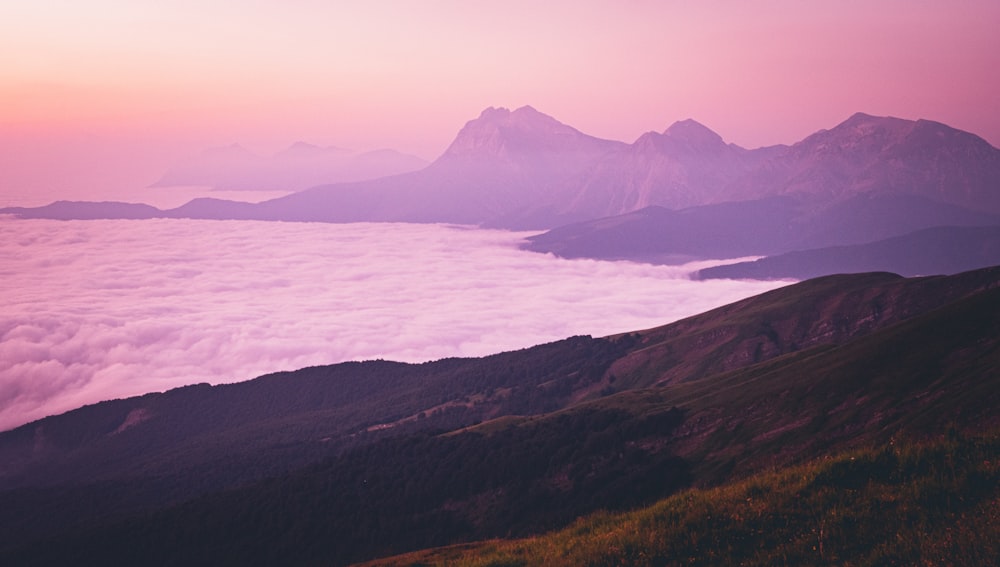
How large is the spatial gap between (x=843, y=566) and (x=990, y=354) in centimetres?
9493

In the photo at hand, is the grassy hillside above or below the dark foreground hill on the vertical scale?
above

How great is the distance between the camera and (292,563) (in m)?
122

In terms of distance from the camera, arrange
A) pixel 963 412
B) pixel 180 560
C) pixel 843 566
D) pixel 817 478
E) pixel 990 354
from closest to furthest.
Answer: pixel 843 566
pixel 817 478
pixel 963 412
pixel 990 354
pixel 180 560

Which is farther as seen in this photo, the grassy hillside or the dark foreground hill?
the dark foreground hill

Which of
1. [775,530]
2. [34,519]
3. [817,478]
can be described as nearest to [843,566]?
[775,530]

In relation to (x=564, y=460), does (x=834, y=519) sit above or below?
above

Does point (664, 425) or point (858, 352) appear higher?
point (858, 352)

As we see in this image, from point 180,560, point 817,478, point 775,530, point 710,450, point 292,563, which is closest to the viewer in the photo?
point 775,530

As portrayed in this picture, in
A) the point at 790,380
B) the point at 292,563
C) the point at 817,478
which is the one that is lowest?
the point at 292,563

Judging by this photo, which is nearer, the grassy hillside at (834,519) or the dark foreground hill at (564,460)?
the grassy hillside at (834,519)

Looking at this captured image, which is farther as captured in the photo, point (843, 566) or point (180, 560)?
point (180, 560)

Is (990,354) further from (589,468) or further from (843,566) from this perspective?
(843,566)

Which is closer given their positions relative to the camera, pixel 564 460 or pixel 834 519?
pixel 834 519

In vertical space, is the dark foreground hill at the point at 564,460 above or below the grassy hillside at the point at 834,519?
below
